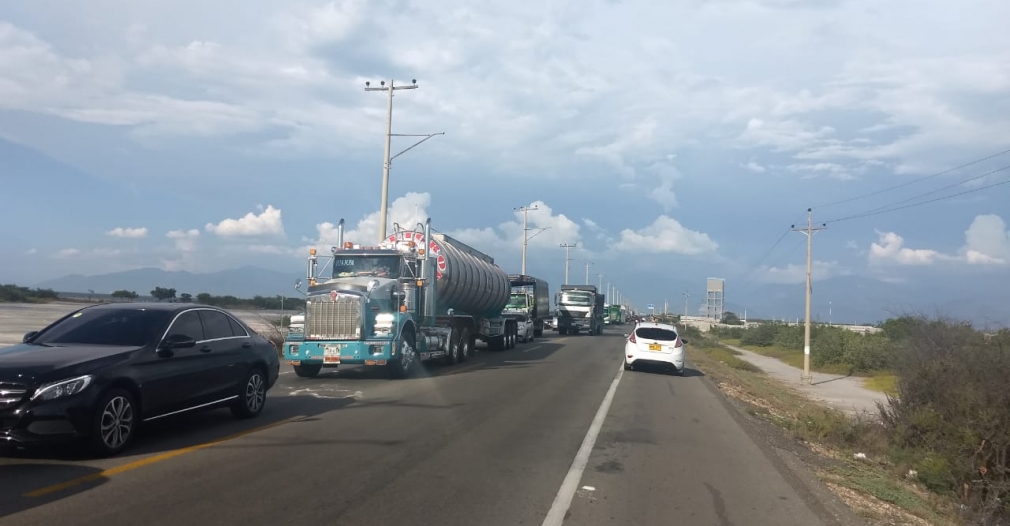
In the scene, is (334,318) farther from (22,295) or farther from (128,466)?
(22,295)

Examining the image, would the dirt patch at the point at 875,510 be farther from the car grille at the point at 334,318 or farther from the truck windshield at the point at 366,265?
the truck windshield at the point at 366,265

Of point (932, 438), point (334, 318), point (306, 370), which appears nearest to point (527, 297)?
point (306, 370)

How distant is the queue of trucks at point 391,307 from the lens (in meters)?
17.7

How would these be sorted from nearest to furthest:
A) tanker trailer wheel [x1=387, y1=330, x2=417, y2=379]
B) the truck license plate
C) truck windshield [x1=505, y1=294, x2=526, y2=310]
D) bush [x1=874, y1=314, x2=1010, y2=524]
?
bush [x1=874, y1=314, x2=1010, y2=524] < the truck license plate < tanker trailer wheel [x1=387, y1=330, x2=417, y2=379] < truck windshield [x1=505, y1=294, x2=526, y2=310]

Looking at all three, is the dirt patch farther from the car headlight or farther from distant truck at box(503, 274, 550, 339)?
distant truck at box(503, 274, 550, 339)

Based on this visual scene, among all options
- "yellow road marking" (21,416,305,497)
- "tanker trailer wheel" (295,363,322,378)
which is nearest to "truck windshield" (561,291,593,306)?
"tanker trailer wheel" (295,363,322,378)

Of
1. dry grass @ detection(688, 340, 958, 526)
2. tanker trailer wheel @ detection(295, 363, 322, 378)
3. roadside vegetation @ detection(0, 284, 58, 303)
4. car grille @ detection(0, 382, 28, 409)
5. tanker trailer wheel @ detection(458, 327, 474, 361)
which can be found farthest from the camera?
roadside vegetation @ detection(0, 284, 58, 303)

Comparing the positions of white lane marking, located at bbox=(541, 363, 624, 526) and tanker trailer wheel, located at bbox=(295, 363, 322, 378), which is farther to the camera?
tanker trailer wheel, located at bbox=(295, 363, 322, 378)

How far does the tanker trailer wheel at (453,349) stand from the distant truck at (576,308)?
28125mm

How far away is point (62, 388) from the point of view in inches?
302

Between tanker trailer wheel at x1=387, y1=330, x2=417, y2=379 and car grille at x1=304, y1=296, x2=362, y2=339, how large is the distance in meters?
1.20

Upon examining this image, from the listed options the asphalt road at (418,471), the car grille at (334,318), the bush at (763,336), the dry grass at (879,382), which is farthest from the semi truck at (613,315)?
the asphalt road at (418,471)

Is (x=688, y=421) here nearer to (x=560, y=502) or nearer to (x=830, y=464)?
(x=830, y=464)

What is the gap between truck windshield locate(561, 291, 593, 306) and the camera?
5166 centimetres
